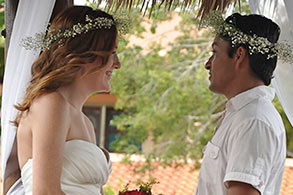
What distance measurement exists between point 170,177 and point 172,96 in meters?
1.47

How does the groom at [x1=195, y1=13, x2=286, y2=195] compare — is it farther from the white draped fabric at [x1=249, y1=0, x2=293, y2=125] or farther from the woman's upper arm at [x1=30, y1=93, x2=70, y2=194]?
the woman's upper arm at [x1=30, y1=93, x2=70, y2=194]

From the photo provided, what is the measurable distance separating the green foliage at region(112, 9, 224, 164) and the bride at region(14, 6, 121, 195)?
6.69m

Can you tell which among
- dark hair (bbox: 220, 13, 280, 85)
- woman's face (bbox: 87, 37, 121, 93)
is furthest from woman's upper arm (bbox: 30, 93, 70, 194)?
dark hair (bbox: 220, 13, 280, 85)

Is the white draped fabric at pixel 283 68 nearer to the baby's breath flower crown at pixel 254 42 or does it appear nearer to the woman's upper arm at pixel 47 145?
the baby's breath flower crown at pixel 254 42

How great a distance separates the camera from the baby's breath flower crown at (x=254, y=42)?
7.55ft

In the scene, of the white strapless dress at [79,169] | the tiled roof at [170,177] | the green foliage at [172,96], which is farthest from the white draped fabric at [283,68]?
the tiled roof at [170,177]

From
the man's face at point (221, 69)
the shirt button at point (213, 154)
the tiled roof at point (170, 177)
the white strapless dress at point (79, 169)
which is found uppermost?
the man's face at point (221, 69)

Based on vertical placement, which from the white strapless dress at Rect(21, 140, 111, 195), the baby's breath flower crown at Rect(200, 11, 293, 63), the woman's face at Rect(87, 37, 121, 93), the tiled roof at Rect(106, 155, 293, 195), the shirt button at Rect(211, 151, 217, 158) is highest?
the baby's breath flower crown at Rect(200, 11, 293, 63)

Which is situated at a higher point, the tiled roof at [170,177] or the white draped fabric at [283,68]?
the white draped fabric at [283,68]

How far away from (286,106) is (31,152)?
1.24 metres

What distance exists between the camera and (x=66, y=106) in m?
2.15

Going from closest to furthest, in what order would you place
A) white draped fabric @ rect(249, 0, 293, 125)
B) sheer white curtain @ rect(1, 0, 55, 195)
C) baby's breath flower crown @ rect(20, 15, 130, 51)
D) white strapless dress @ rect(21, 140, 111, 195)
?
white strapless dress @ rect(21, 140, 111, 195)
baby's breath flower crown @ rect(20, 15, 130, 51)
sheer white curtain @ rect(1, 0, 55, 195)
white draped fabric @ rect(249, 0, 293, 125)

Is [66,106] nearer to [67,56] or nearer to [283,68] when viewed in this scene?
[67,56]

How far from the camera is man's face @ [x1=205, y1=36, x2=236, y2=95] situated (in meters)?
2.35
